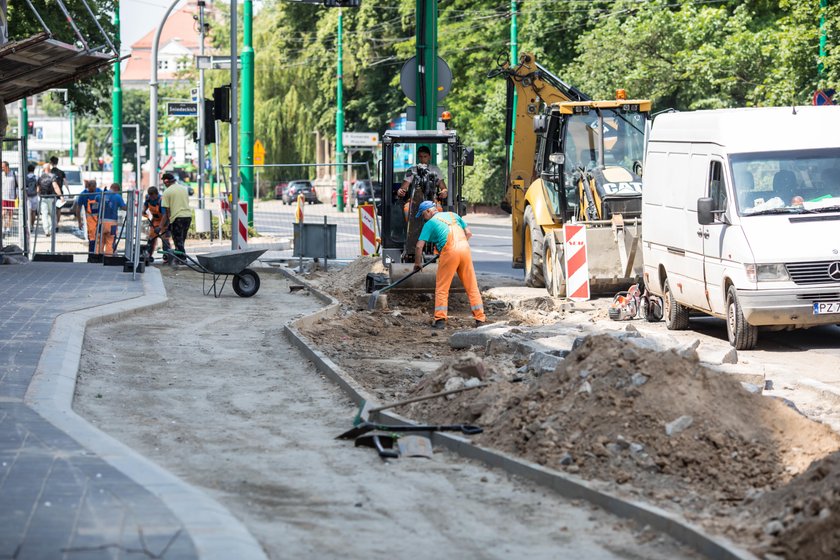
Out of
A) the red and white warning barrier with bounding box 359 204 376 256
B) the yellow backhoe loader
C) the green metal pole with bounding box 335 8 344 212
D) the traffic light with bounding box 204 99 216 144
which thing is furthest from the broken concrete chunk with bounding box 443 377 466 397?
the green metal pole with bounding box 335 8 344 212

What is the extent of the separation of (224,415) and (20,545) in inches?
185

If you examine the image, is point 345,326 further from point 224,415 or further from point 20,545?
point 20,545

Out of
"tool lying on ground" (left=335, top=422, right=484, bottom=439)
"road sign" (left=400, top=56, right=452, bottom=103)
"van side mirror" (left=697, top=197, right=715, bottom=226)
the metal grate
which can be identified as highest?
"road sign" (left=400, top=56, right=452, bottom=103)

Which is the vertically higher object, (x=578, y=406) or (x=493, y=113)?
(x=493, y=113)

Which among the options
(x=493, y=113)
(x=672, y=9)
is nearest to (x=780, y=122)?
(x=672, y=9)

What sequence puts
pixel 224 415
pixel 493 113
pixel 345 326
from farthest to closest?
1. pixel 493 113
2. pixel 345 326
3. pixel 224 415

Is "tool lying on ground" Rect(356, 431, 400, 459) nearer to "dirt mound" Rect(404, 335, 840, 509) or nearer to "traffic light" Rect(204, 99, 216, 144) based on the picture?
"dirt mound" Rect(404, 335, 840, 509)

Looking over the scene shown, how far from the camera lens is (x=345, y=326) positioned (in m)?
16.3

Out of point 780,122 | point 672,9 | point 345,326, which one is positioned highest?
point 672,9

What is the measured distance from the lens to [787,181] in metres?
14.5

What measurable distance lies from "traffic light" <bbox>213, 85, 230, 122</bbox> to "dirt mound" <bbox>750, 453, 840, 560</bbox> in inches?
790

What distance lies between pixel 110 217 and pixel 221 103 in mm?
3223

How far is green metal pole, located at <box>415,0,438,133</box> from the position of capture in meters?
21.4

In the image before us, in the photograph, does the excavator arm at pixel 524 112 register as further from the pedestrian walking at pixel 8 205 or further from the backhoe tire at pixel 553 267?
the pedestrian walking at pixel 8 205
